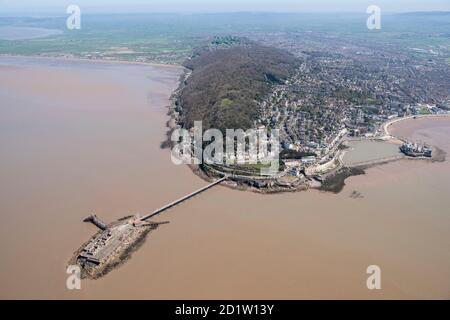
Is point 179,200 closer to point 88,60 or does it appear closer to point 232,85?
point 232,85

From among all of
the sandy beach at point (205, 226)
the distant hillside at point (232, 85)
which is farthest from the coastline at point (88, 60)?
the sandy beach at point (205, 226)

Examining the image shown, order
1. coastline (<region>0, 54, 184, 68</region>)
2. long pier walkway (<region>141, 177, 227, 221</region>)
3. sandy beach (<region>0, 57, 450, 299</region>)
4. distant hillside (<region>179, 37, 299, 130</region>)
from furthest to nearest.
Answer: coastline (<region>0, 54, 184, 68</region>), distant hillside (<region>179, 37, 299, 130</region>), long pier walkway (<region>141, 177, 227, 221</region>), sandy beach (<region>0, 57, 450, 299</region>)

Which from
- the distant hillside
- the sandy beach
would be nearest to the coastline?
the distant hillside

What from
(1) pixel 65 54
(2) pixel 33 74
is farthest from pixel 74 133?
(1) pixel 65 54

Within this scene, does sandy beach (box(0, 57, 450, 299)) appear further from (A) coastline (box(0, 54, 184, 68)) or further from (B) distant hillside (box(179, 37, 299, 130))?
(A) coastline (box(0, 54, 184, 68))

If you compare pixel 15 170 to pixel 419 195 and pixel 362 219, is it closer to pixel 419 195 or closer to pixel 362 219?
pixel 362 219

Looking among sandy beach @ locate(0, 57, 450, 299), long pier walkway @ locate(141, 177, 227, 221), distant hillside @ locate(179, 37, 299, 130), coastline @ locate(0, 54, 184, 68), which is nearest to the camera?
sandy beach @ locate(0, 57, 450, 299)

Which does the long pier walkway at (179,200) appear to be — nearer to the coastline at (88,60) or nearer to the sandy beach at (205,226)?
the sandy beach at (205,226)
